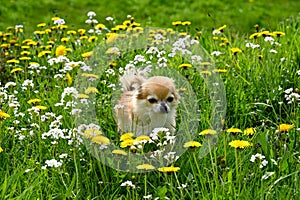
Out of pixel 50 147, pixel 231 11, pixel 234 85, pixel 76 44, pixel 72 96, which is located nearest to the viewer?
pixel 50 147

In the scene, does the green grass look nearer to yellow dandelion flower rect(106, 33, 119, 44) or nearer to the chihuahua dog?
yellow dandelion flower rect(106, 33, 119, 44)

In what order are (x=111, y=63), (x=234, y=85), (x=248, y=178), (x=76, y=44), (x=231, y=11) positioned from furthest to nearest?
(x=231, y=11) → (x=76, y=44) → (x=111, y=63) → (x=234, y=85) → (x=248, y=178)

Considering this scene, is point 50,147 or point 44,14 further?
point 44,14

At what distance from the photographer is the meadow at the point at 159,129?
10.9ft

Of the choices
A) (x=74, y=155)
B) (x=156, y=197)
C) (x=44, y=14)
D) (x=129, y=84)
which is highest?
(x=44, y=14)

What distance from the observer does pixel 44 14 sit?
1109cm

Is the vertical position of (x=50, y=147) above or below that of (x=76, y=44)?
below

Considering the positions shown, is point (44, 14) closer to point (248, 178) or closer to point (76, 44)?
point (76, 44)

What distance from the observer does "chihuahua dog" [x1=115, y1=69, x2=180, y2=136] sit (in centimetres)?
394

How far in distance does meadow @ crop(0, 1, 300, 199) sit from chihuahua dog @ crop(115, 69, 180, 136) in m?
0.10

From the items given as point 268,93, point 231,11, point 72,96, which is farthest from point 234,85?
point 231,11

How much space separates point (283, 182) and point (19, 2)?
889 centimetres

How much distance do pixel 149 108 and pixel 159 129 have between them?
1.95ft

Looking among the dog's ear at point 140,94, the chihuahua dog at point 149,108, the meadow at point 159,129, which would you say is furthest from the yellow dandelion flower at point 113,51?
the dog's ear at point 140,94
